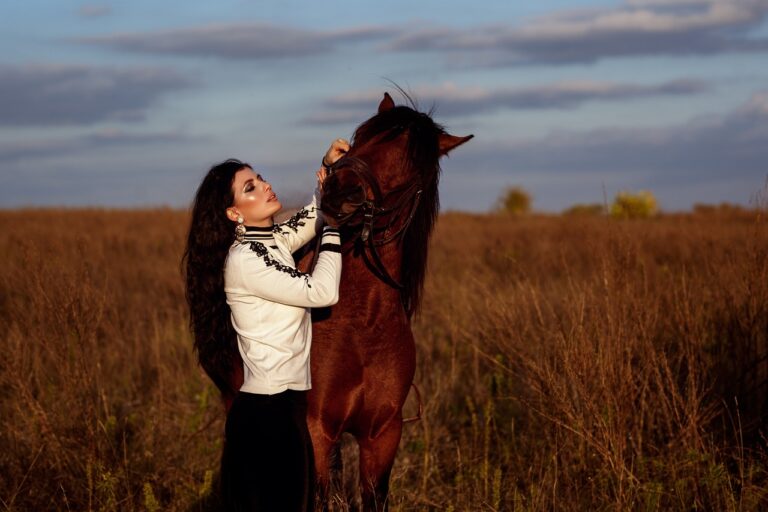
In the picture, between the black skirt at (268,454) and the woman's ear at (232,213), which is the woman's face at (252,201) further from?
the black skirt at (268,454)

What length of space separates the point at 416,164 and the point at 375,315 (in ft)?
2.14

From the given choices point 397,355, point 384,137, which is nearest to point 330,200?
point 384,137

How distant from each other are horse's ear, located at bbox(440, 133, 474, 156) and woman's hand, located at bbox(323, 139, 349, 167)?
0.42m

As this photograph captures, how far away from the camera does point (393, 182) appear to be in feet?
10.3

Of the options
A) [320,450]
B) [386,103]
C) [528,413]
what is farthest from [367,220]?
[528,413]

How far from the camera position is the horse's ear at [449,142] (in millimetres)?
3348

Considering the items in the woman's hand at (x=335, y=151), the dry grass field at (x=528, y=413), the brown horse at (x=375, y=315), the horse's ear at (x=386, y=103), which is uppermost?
the horse's ear at (x=386, y=103)

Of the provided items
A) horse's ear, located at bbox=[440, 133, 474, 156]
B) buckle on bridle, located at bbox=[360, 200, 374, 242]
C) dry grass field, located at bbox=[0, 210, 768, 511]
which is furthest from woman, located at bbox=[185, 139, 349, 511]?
dry grass field, located at bbox=[0, 210, 768, 511]

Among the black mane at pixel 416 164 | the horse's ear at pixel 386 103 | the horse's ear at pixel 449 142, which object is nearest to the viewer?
the black mane at pixel 416 164

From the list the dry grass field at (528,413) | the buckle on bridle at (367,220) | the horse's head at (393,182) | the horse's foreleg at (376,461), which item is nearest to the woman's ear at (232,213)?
the horse's head at (393,182)

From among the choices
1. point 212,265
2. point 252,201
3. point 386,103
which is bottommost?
point 212,265

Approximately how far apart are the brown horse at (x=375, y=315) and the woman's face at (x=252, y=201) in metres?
0.27

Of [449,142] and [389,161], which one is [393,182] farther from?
[449,142]

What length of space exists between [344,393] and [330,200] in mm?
787
